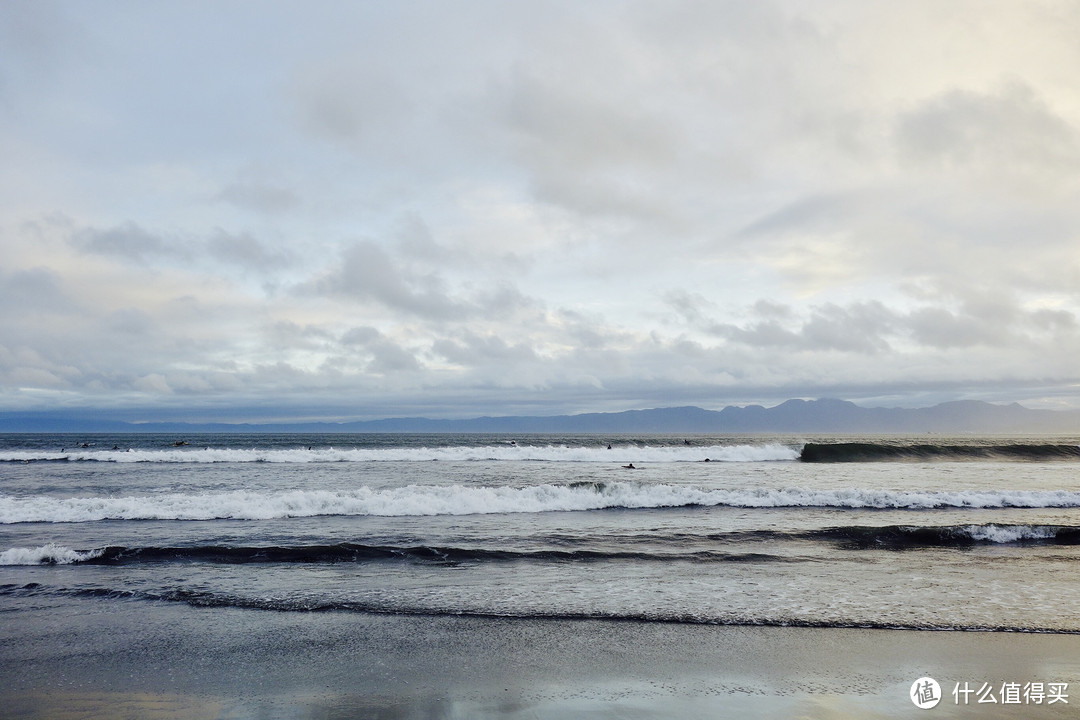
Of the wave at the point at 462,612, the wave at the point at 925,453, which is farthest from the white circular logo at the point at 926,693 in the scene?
the wave at the point at 925,453

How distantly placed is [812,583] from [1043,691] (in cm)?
433

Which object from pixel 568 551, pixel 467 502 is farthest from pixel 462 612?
pixel 467 502

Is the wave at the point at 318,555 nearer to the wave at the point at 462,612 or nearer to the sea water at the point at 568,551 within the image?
the sea water at the point at 568,551

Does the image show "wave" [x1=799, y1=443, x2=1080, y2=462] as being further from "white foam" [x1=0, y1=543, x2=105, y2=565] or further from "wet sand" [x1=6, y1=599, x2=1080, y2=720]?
"white foam" [x1=0, y1=543, x2=105, y2=565]

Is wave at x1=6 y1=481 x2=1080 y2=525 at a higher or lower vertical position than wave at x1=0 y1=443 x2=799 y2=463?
higher

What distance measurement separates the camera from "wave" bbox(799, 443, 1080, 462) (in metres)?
45.6

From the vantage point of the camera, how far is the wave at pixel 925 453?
45594 mm

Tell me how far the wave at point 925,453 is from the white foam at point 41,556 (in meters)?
43.9

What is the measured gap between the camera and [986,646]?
7688mm

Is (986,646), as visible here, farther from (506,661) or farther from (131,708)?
(131,708)

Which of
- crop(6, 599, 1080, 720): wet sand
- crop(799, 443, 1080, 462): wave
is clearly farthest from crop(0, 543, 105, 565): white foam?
crop(799, 443, 1080, 462): wave

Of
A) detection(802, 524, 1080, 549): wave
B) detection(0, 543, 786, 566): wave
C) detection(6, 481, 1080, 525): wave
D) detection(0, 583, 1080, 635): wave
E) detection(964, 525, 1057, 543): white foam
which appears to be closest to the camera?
detection(0, 583, 1080, 635): wave

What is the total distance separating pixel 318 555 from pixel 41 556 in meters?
5.69

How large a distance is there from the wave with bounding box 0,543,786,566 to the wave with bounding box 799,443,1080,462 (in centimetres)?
3637
